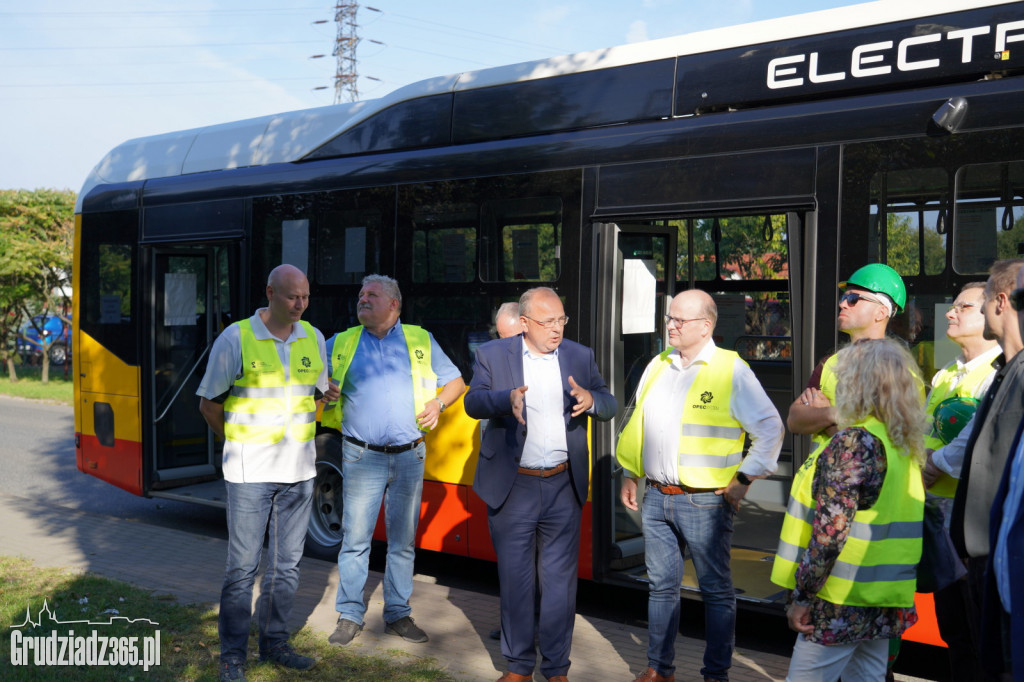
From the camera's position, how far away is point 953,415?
3998mm

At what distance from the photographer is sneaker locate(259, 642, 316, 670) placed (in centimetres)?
512

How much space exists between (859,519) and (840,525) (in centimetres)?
10

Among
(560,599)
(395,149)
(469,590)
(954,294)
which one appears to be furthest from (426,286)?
(954,294)

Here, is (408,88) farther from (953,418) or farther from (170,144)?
(953,418)

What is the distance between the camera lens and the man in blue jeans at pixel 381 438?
5660mm

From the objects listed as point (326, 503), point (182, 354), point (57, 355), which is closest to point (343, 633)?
point (326, 503)

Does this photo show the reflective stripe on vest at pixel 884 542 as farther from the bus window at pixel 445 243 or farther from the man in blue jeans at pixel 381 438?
the bus window at pixel 445 243

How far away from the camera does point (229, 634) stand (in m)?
4.93

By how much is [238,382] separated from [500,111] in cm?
272

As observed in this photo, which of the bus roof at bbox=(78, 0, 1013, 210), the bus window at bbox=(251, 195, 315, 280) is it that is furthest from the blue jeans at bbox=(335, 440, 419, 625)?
the bus roof at bbox=(78, 0, 1013, 210)

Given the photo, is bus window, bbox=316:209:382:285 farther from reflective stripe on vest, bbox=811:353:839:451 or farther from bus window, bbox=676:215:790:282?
reflective stripe on vest, bbox=811:353:839:451

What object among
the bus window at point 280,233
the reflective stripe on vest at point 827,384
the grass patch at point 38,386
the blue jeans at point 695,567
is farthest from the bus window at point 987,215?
the grass patch at point 38,386

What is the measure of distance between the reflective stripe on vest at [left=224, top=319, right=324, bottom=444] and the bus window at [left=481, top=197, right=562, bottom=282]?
1.61 m

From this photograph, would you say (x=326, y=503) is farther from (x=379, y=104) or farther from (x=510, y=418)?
(x=510, y=418)
